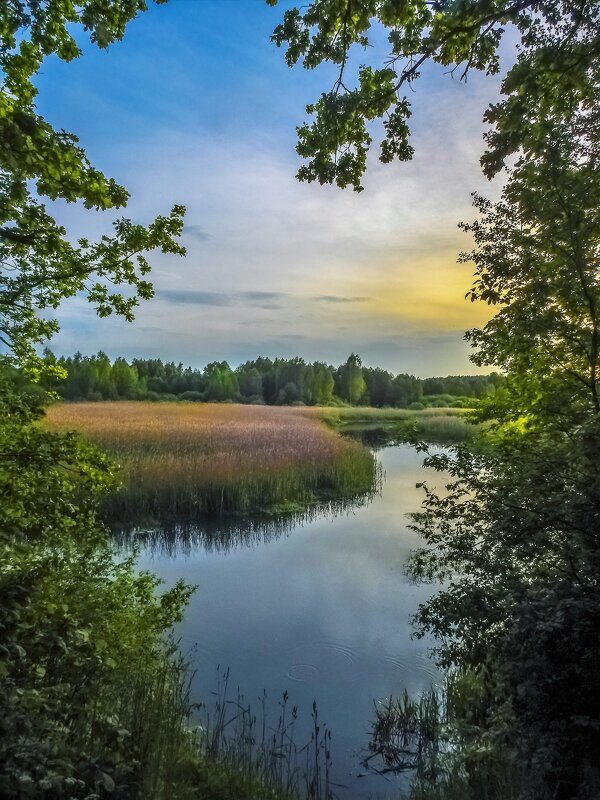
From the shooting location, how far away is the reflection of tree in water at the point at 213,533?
12148 millimetres

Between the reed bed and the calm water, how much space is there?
172cm

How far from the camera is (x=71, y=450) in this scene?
4961 mm

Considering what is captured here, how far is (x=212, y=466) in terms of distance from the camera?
16.6 meters

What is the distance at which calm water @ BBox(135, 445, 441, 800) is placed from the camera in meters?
6.22

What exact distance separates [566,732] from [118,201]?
567 cm

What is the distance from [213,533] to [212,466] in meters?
3.58

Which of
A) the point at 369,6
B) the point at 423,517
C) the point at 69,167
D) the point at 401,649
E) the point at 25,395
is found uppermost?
the point at 369,6

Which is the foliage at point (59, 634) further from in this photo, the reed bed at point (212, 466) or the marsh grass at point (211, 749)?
the reed bed at point (212, 466)

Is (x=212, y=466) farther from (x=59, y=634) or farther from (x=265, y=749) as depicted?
(x=59, y=634)

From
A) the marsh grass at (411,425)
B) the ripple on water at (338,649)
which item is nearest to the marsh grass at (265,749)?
the ripple on water at (338,649)

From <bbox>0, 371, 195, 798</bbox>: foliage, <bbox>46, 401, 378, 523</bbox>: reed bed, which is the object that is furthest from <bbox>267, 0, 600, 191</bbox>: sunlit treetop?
<bbox>46, 401, 378, 523</bbox>: reed bed

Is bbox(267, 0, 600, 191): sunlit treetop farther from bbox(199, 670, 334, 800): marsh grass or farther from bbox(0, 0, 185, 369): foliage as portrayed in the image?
bbox(199, 670, 334, 800): marsh grass

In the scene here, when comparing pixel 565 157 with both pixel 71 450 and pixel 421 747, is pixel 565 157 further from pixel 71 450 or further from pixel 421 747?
pixel 421 747

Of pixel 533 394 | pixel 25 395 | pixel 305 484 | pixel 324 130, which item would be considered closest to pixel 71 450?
pixel 25 395
